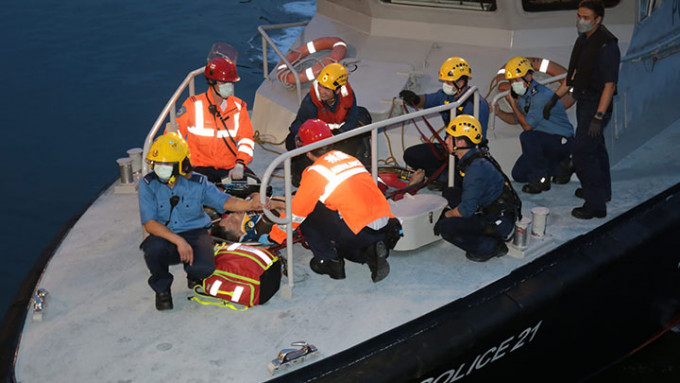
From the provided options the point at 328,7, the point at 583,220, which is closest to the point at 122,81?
the point at 328,7

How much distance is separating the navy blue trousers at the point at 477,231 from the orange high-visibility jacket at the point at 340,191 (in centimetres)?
54

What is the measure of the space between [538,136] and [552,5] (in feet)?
3.65

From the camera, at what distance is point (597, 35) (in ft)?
16.4

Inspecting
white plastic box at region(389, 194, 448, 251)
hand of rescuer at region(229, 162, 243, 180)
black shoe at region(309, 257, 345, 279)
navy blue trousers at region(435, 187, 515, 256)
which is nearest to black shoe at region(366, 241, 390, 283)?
black shoe at region(309, 257, 345, 279)

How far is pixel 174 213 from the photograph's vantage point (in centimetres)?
439

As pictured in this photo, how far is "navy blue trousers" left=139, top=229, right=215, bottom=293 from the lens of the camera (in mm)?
4211

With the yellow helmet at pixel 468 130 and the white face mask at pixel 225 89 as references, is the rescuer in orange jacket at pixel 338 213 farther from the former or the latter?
the white face mask at pixel 225 89

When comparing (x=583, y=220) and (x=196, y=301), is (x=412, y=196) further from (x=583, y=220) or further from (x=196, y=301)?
(x=196, y=301)

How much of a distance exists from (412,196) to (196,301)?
1459 mm

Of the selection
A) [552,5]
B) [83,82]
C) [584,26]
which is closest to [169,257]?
[584,26]

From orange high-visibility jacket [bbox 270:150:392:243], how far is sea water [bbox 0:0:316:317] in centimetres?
403

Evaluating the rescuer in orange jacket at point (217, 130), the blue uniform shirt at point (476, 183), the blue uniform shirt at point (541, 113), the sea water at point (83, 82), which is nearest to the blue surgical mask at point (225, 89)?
the rescuer in orange jacket at point (217, 130)

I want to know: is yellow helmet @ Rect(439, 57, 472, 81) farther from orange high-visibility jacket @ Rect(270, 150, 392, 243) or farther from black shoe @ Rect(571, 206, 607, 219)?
orange high-visibility jacket @ Rect(270, 150, 392, 243)

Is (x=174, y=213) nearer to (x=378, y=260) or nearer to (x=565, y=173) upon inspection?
(x=378, y=260)
